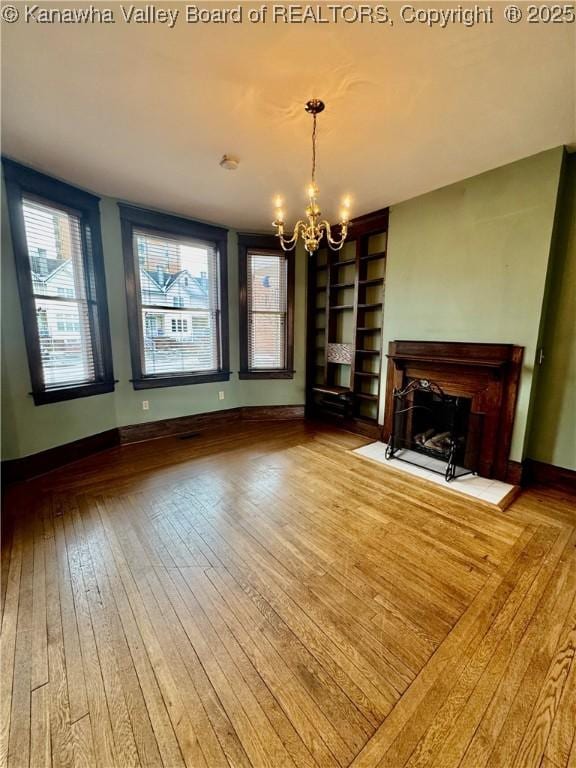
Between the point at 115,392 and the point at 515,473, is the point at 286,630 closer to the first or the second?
the point at 515,473

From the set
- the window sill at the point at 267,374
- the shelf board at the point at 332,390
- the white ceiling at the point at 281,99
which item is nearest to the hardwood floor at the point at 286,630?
the shelf board at the point at 332,390

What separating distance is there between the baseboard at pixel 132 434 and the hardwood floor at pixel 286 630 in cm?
28

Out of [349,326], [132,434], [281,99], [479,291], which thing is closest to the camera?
[281,99]

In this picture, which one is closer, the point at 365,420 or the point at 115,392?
the point at 115,392

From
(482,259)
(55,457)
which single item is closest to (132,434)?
(55,457)

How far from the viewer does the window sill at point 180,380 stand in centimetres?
381

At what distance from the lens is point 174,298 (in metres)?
3.96

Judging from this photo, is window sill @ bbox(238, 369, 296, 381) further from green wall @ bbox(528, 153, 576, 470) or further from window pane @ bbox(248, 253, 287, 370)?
green wall @ bbox(528, 153, 576, 470)

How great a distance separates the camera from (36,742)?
103 cm

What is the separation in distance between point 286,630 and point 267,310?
12.8ft

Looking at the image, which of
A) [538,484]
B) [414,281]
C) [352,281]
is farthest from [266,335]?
[538,484]

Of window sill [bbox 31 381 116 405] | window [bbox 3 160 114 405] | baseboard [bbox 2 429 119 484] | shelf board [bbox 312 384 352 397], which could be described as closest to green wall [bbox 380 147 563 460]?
shelf board [bbox 312 384 352 397]

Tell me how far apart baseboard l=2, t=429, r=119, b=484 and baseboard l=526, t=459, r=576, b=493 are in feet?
14.3

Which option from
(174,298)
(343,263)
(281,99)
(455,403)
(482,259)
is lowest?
(455,403)
